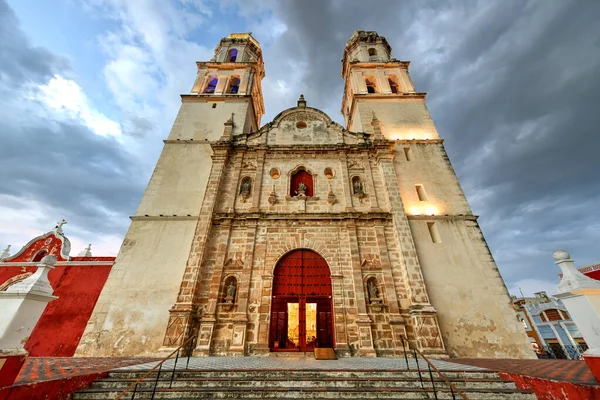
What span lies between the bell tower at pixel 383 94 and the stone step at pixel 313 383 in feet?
42.6

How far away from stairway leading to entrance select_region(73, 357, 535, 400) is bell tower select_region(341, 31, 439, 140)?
13039mm

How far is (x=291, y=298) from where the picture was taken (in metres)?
10.2

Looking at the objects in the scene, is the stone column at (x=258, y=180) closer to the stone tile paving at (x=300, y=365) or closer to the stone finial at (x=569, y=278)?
the stone tile paving at (x=300, y=365)

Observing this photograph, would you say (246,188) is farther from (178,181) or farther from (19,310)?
(19,310)

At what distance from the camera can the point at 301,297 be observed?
33.5 feet

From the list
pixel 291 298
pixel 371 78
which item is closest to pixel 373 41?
pixel 371 78

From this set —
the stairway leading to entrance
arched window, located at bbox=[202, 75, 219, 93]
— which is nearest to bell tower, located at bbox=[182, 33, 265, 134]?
arched window, located at bbox=[202, 75, 219, 93]

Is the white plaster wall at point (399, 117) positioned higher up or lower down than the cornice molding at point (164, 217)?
higher up

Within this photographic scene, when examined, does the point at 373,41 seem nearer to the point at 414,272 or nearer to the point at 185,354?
the point at 414,272

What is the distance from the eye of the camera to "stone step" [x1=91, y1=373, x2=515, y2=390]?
510cm

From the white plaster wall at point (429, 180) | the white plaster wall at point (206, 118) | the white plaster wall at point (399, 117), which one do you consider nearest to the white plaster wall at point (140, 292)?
the white plaster wall at point (206, 118)

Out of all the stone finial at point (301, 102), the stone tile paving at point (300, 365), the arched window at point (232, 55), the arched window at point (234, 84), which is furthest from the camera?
the arched window at point (232, 55)

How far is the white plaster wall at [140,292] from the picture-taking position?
9.15m

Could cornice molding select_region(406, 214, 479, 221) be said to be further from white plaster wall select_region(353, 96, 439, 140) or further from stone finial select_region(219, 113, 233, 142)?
stone finial select_region(219, 113, 233, 142)
